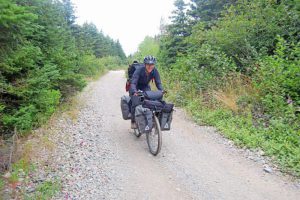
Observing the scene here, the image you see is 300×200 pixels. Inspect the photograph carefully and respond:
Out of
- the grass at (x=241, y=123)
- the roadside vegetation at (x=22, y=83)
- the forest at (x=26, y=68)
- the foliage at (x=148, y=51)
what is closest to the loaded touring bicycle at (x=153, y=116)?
the grass at (x=241, y=123)

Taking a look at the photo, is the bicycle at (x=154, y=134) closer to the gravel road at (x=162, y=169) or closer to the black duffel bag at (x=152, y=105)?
the black duffel bag at (x=152, y=105)

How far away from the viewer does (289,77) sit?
288 inches

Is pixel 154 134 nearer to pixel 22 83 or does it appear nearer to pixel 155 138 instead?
pixel 155 138

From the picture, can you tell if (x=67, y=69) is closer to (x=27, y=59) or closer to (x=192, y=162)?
(x=27, y=59)

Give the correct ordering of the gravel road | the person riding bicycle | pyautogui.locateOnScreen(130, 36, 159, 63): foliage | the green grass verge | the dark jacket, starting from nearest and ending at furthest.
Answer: the gravel road, the green grass verge, the person riding bicycle, the dark jacket, pyautogui.locateOnScreen(130, 36, 159, 63): foliage

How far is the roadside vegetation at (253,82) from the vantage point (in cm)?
620

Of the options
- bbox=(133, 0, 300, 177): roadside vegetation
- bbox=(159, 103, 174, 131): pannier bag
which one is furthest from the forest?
bbox=(133, 0, 300, 177): roadside vegetation

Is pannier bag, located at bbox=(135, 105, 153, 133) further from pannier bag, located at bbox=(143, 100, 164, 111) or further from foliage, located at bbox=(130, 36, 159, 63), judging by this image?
foliage, located at bbox=(130, 36, 159, 63)

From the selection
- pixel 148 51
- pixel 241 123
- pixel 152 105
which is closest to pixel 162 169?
pixel 152 105

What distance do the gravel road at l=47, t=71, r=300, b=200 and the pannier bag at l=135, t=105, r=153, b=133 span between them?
57 cm

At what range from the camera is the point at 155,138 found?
19.1ft

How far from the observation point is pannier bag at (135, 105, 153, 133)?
5.67 metres

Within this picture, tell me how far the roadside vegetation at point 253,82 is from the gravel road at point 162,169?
2.12 ft

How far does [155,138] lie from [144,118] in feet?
1.71
